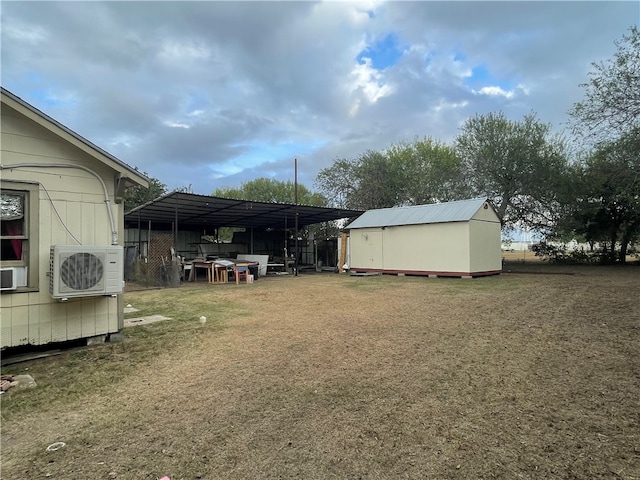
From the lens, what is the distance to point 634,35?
11.9 m

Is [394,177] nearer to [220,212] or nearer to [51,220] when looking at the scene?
[220,212]

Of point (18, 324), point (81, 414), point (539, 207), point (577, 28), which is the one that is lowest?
point (81, 414)

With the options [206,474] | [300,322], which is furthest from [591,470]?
[300,322]

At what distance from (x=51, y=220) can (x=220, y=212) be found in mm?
13561

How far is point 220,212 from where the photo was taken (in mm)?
18109

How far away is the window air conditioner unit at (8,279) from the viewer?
4.27 meters

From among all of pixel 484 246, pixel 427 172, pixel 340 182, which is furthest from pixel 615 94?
pixel 340 182

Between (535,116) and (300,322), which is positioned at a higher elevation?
(535,116)

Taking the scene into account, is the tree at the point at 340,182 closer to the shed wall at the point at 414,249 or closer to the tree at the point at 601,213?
the shed wall at the point at 414,249

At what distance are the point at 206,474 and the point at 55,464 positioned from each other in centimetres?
100

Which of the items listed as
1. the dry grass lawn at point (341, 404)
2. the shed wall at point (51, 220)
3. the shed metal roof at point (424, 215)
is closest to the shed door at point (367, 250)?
the shed metal roof at point (424, 215)

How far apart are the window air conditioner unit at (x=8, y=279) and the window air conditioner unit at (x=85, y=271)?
1.15 feet

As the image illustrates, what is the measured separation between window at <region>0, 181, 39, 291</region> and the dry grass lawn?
1082 mm

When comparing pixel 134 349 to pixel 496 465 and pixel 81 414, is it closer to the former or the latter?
pixel 81 414
